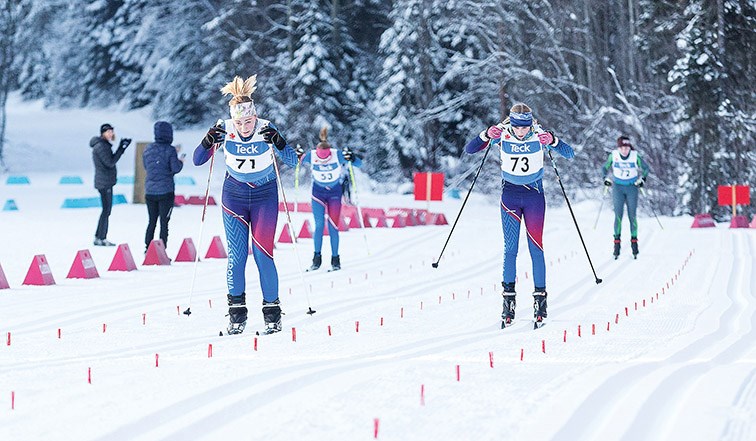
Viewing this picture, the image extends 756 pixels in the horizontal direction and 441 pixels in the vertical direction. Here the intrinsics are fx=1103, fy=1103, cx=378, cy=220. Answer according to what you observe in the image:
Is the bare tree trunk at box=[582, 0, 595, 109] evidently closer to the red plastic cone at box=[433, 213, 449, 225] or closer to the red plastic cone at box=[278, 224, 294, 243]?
the red plastic cone at box=[433, 213, 449, 225]

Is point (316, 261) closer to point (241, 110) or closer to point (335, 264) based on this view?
point (335, 264)

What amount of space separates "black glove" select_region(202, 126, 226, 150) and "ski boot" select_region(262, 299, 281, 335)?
1.28 metres

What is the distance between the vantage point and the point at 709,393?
19.1 feet

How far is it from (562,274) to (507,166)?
199 inches

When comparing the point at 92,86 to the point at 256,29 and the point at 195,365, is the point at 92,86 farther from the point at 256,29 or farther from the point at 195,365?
the point at 195,365

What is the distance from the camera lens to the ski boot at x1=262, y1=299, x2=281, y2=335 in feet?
27.5

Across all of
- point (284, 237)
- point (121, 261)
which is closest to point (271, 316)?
point (121, 261)

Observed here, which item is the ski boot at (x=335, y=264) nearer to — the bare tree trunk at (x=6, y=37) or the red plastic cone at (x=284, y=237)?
the red plastic cone at (x=284, y=237)

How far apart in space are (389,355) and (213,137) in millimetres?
2250

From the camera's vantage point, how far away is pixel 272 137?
829 cm

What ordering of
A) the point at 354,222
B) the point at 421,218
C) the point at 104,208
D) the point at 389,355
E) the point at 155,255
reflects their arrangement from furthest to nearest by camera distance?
the point at 421,218 < the point at 354,222 < the point at 104,208 < the point at 155,255 < the point at 389,355

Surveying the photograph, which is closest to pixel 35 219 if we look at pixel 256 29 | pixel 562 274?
pixel 562 274

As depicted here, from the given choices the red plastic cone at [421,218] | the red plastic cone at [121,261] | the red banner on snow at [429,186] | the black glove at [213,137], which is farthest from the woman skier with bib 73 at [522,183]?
the red banner on snow at [429,186]

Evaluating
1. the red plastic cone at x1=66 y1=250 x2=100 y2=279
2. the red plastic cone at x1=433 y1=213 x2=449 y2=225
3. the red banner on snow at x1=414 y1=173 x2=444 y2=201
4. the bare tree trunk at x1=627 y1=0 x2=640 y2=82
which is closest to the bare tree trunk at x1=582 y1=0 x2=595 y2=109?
the bare tree trunk at x1=627 y1=0 x2=640 y2=82
